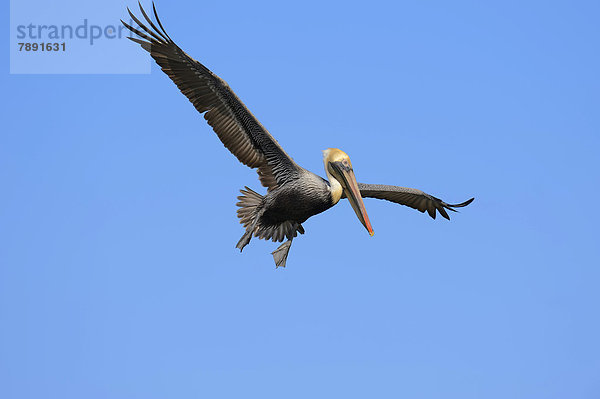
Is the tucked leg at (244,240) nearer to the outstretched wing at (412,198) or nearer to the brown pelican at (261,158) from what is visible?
the brown pelican at (261,158)

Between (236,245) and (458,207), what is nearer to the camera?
(236,245)

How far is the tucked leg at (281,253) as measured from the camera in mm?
11797

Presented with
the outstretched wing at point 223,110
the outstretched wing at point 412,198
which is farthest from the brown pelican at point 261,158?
the outstretched wing at point 412,198

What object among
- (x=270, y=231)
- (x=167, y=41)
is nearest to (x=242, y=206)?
(x=270, y=231)

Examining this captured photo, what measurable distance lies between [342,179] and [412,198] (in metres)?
2.90

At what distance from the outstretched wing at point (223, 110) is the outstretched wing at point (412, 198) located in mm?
2170

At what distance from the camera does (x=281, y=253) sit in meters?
11.8

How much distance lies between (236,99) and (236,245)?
2.01 metres

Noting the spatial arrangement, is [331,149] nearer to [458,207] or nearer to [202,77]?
[202,77]

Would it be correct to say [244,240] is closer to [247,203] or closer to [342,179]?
[247,203]

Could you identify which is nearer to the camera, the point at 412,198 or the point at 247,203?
the point at 247,203

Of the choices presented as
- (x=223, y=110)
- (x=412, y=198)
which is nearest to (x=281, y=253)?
(x=223, y=110)

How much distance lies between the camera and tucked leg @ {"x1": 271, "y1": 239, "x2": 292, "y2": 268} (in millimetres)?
11797

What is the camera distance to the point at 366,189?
1295 centimetres
